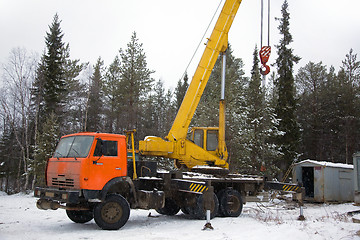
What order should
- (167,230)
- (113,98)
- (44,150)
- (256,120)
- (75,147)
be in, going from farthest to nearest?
(113,98) < (256,120) < (44,150) < (75,147) < (167,230)

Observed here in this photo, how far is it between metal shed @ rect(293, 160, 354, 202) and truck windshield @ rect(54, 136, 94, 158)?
14.8m

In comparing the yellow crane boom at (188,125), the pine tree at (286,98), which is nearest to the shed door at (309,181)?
the pine tree at (286,98)

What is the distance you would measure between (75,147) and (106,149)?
853 millimetres

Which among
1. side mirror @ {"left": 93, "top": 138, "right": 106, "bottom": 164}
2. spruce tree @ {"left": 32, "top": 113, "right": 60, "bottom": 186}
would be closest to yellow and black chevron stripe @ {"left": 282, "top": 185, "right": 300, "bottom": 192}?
side mirror @ {"left": 93, "top": 138, "right": 106, "bottom": 164}

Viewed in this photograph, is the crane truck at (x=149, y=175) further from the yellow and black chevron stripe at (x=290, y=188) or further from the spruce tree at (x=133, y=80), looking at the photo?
the spruce tree at (x=133, y=80)

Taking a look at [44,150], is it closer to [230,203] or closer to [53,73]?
[53,73]

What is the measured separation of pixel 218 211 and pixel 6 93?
84.4 feet

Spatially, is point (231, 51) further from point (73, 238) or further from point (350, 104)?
point (73, 238)

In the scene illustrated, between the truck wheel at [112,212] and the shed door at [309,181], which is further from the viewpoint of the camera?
the shed door at [309,181]

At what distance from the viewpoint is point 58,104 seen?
3244cm

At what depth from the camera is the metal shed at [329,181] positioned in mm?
20395

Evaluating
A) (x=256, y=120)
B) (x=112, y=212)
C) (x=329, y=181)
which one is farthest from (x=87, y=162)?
(x=256, y=120)

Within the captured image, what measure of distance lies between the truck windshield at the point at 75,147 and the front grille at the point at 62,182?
2.08ft

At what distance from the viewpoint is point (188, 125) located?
14.0 m
